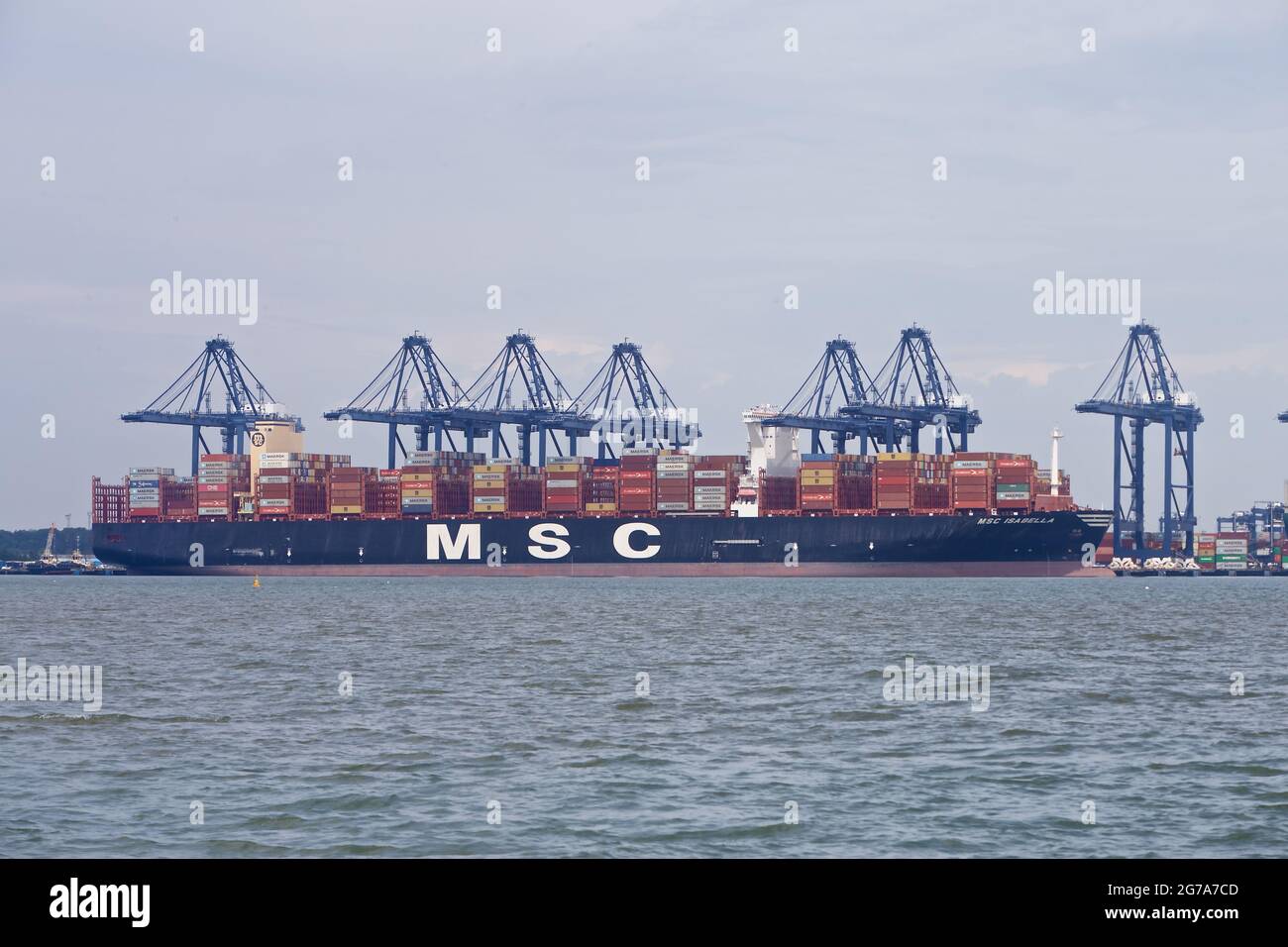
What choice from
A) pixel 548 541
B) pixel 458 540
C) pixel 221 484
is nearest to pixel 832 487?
pixel 548 541

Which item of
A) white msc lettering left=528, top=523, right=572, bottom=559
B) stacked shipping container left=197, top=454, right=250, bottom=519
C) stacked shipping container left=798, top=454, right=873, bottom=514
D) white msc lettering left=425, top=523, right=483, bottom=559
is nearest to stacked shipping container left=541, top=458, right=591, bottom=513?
white msc lettering left=528, top=523, right=572, bottom=559

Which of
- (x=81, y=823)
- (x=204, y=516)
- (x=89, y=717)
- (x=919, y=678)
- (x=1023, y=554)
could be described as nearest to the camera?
(x=81, y=823)

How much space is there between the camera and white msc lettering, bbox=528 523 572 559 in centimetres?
12081

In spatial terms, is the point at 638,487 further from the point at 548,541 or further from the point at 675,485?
the point at 548,541

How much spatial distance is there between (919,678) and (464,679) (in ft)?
32.8

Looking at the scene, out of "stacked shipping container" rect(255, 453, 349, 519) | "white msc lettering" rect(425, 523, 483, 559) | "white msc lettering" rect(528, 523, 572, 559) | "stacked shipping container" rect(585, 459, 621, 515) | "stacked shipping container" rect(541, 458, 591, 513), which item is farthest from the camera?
"stacked shipping container" rect(255, 453, 349, 519)

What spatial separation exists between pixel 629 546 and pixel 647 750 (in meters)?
97.3

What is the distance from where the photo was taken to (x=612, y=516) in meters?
120

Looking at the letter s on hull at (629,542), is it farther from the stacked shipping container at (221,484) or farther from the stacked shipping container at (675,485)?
the stacked shipping container at (221,484)

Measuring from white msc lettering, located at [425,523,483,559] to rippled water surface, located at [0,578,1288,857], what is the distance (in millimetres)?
76071

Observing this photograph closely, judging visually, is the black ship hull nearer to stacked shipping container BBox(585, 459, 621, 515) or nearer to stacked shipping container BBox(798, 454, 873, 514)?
stacked shipping container BBox(585, 459, 621, 515)
